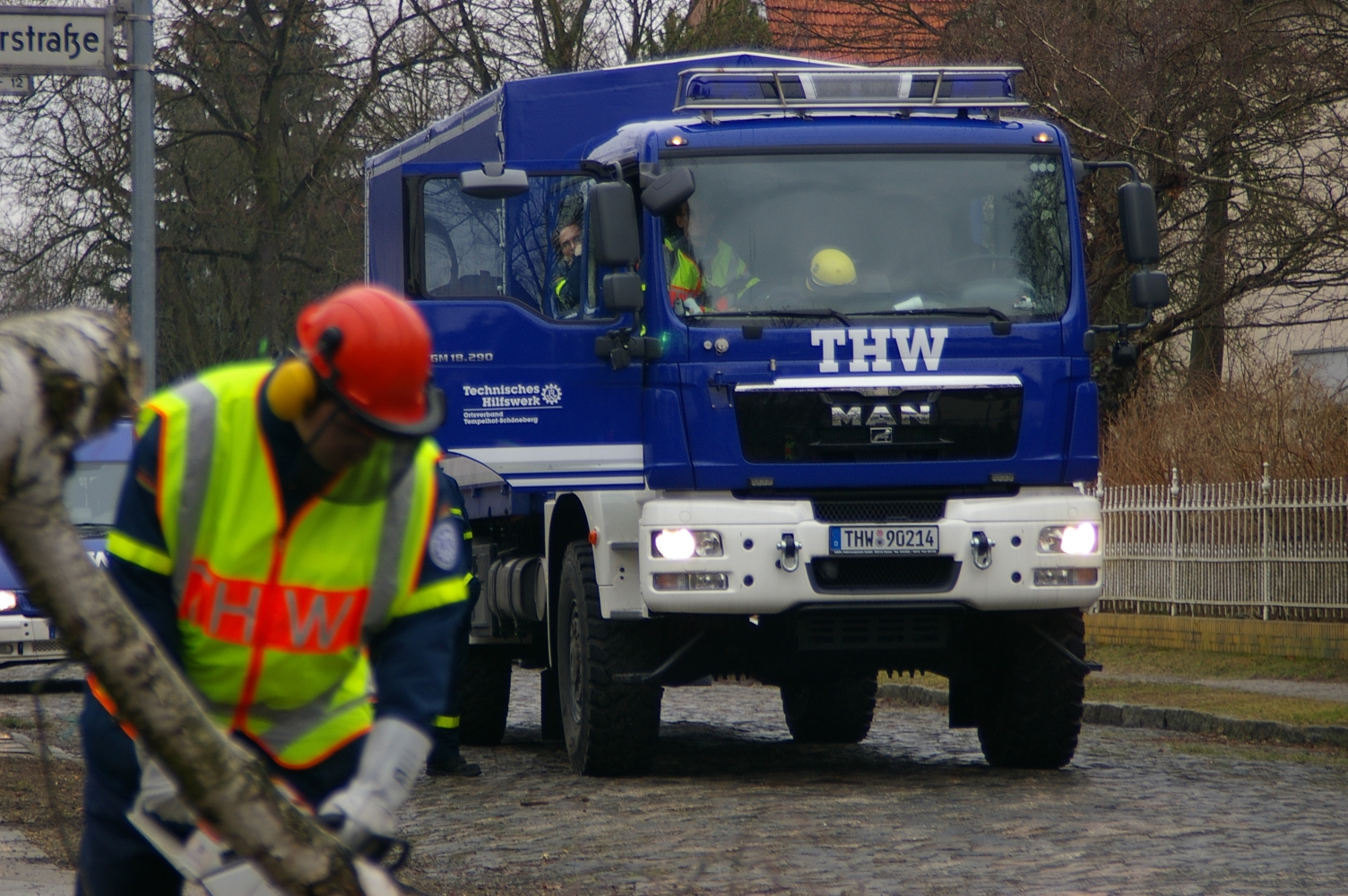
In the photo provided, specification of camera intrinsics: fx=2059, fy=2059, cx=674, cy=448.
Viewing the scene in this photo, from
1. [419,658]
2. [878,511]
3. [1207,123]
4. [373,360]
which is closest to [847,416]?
[878,511]

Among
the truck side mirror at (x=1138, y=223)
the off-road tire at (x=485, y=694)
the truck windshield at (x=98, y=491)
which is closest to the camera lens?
the truck side mirror at (x=1138, y=223)

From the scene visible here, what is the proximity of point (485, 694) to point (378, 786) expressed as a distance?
9.82 meters

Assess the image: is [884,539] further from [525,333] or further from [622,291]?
[525,333]

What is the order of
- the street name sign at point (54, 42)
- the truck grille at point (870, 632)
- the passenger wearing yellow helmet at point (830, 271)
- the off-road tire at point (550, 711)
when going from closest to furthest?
the passenger wearing yellow helmet at point (830, 271) < the truck grille at point (870, 632) < the street name sign at point (54, 42) < the off-road tire at point (550, 711)

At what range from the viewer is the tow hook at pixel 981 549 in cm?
999

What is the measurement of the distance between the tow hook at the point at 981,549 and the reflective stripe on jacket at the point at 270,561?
6.81 metres

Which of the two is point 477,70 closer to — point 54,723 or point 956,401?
point 54,723

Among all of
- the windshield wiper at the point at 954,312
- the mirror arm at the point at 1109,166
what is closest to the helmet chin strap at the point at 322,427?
the windshield wiper at the point at 954,312

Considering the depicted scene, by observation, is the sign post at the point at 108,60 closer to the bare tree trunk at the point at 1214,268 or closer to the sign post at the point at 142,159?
the sign post at the point at 142,159

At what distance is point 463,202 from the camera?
1083 cm

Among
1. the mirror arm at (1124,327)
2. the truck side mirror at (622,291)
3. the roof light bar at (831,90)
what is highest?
the roof light bar at (831,90)

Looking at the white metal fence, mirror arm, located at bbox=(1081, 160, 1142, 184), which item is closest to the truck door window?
mirror arm, located at bbox=(1081, 160, 1142, 184)

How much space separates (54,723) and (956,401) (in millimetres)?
7660

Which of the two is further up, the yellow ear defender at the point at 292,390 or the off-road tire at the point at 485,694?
the yellow ear defender at the point at 292,390
